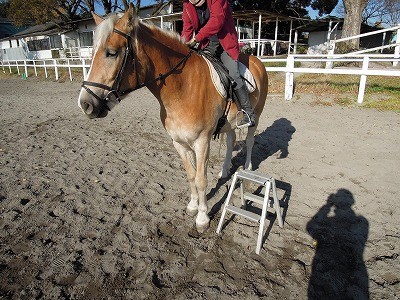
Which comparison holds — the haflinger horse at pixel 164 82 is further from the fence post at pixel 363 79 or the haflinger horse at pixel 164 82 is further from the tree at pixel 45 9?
the tree at pixel 45 9

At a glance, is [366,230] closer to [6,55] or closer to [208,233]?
[208,233]

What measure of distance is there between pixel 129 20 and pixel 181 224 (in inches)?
93.7

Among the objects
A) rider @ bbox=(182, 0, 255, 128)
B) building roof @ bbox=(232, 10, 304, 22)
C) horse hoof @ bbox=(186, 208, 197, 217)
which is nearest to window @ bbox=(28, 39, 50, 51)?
building roof @ bbox=(232, 10, 304, 22)

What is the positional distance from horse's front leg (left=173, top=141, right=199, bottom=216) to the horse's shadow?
27 cm

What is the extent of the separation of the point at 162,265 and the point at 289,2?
131 ft

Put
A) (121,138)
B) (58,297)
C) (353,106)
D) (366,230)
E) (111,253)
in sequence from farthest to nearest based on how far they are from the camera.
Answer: (353,106), (121,138), (366,230), (111,253), (58,297)

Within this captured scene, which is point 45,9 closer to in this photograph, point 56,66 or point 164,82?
point 56,66

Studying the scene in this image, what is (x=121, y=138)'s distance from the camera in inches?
254

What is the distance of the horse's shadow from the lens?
373 centimetres

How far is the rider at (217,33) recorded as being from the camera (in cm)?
297

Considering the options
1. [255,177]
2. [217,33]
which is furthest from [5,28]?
[255,177]

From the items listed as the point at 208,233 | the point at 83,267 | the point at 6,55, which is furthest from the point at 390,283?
the point at 6,55

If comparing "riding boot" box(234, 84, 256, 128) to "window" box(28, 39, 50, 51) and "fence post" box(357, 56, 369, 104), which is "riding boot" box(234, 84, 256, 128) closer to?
"fence post" box(357, 56, 369, 104)

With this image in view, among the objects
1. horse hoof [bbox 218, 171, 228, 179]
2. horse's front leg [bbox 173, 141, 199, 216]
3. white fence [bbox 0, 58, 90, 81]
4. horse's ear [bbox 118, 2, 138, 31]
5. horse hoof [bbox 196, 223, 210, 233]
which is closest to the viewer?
horse's ear [bbox 118, 2, 138, 31]
